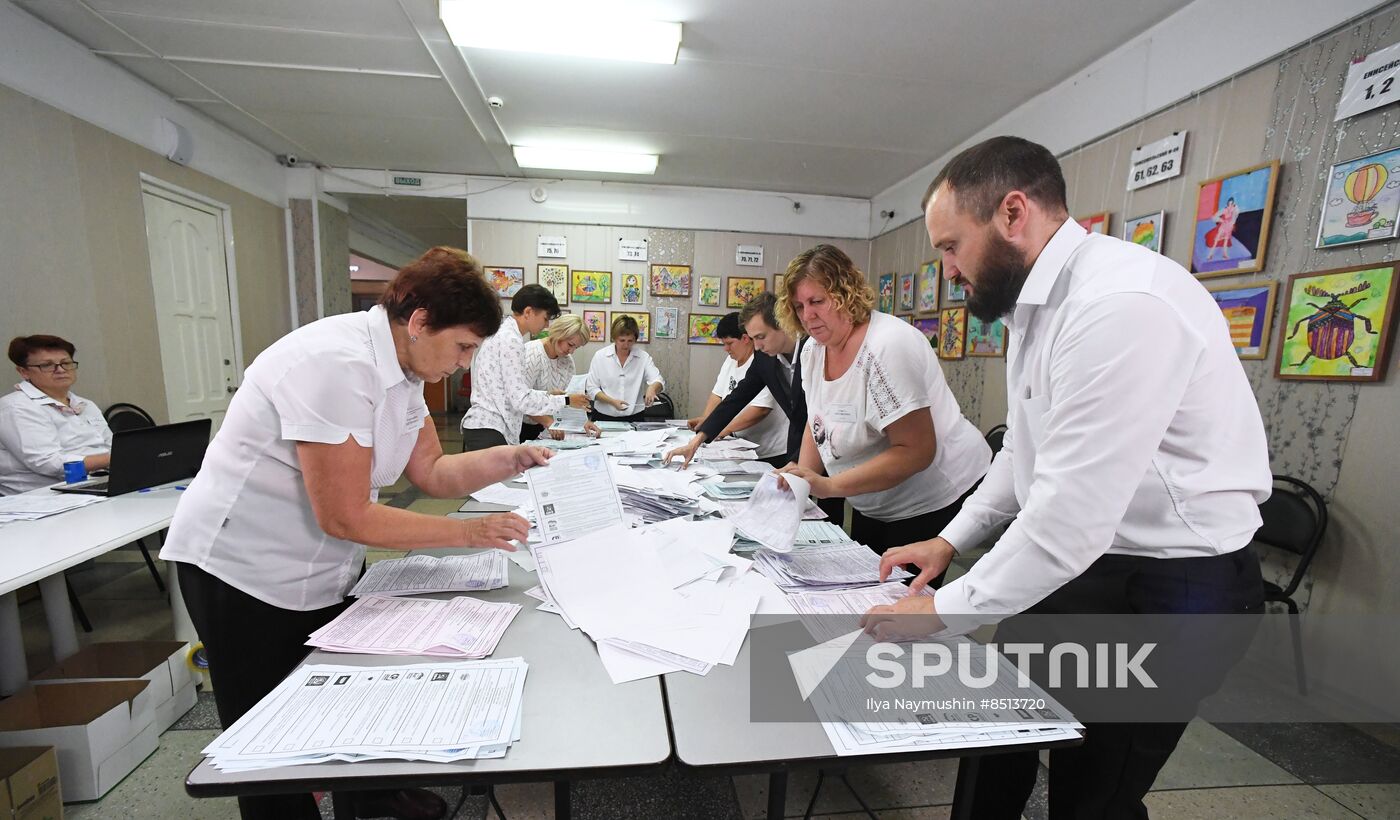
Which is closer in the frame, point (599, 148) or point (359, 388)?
point (359, 388)

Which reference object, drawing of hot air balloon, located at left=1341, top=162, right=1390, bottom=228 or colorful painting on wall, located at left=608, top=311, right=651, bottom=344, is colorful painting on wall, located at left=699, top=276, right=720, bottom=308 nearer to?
colorful painting on wall, located at left=608, top=311, right=651, bottom=344

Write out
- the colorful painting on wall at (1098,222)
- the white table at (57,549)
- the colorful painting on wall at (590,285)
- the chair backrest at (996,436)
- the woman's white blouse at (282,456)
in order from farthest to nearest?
the colorful painting on wall at (590,285)
the chair backrest at (996,436)
the colorful painting on wall at (1098,222)
the white table at (57,549)
the woman's white blouse at (282,456)

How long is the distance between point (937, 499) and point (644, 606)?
3.62 feet

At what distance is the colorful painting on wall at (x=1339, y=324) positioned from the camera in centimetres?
191

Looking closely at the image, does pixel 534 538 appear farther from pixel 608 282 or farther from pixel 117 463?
pixel 608 282

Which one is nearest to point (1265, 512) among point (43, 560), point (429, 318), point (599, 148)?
point (429, 318)

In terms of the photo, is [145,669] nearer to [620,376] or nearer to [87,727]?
[87,727]

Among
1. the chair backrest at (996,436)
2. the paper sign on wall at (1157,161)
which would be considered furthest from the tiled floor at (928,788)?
the paper sign on wall at (1157,161)

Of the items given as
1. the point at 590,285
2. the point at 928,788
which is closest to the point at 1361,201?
the point at 928,788

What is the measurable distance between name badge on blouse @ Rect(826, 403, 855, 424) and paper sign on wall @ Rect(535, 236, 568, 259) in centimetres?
456

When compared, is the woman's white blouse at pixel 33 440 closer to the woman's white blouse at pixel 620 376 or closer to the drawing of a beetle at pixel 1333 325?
the woman's white blouse at pixel 620 376

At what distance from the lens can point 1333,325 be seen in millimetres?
2049

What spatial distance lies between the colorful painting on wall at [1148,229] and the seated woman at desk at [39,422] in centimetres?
512

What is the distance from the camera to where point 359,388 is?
3.54 feet
